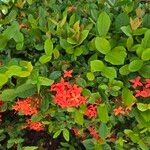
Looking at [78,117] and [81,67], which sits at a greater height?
[81,67]

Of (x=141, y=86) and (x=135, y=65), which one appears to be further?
(x=141, y=86)

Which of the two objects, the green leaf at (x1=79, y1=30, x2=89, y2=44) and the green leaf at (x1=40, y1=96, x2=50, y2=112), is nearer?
the green leaf at (x1=79, y1=30, x2=89, y2=44)

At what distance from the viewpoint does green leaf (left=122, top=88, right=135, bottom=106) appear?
1.82 metres

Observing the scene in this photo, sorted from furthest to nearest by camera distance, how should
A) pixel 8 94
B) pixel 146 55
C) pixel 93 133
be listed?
pixel 93 133 < pixel 8 94 < pixel 146 55

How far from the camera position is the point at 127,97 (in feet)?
6.00

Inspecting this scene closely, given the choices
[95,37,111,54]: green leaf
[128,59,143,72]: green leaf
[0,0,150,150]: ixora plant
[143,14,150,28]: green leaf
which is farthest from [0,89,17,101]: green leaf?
[143,14,150,28]: green leaf

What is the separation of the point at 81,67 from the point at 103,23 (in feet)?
0.85

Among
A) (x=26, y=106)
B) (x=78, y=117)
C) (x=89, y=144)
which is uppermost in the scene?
(x=26, y=106)

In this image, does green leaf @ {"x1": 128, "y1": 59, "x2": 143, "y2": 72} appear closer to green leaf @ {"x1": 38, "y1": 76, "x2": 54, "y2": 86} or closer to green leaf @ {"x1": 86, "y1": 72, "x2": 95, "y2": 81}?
green leaf @ {"x1": 86, "y1": 72, "x2": 95, "y2": 81}

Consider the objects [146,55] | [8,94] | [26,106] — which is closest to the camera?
[146,55]

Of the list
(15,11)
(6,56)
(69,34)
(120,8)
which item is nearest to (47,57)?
(69,34)

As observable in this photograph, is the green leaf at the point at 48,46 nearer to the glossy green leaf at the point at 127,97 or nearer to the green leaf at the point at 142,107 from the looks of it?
the glossy green leaf at the point at 127,97

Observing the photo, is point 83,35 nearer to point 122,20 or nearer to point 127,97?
point 122,20

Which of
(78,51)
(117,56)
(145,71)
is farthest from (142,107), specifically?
(78,51)
